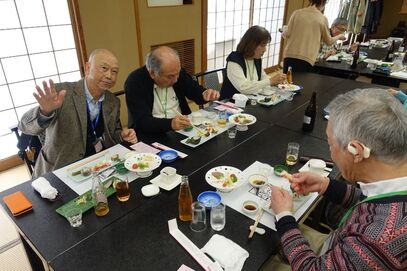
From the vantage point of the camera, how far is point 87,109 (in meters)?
1.90

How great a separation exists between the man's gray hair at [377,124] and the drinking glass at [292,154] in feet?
2.36

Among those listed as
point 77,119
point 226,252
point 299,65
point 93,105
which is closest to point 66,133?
point 77,119

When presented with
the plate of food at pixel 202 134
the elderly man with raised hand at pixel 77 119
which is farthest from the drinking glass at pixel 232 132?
the elderly man with raised hand at pixel 77 119

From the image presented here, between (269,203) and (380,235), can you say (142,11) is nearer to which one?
(269,203)

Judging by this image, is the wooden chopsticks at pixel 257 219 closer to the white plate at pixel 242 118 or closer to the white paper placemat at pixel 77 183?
the white paper placemat at pixel 77 183

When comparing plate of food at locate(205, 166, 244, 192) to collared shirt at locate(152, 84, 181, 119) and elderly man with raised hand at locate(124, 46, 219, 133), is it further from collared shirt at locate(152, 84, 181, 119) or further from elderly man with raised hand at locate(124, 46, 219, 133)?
collared shirt at locate(152, 84, 181, 119)

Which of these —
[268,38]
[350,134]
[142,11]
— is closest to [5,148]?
[142,11]

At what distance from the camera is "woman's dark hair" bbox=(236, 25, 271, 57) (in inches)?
105

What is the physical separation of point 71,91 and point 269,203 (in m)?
1.44

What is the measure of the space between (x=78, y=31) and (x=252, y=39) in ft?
6.55

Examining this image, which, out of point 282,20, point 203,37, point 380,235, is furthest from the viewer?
point 282,20

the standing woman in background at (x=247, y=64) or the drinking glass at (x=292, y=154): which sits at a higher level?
the standing woman in background at (x=247, y=64)

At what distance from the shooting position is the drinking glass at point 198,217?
3.92ft

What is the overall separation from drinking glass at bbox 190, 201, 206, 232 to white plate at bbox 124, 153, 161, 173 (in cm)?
44
